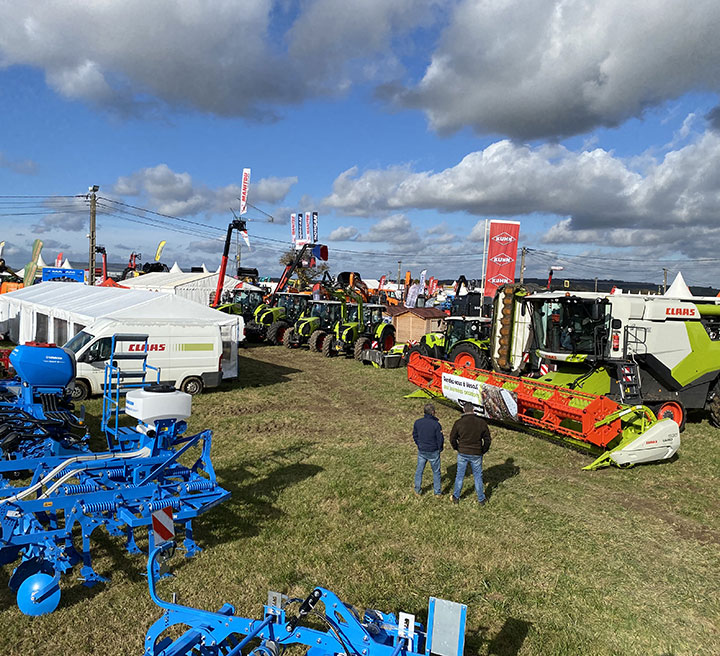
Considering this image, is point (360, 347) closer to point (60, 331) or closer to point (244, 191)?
point (60, 331)

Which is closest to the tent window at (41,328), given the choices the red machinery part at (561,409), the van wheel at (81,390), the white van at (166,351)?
the white van at (166,351)

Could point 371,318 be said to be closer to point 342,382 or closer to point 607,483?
point 342,382

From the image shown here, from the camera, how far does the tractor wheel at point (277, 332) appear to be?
23516 mm

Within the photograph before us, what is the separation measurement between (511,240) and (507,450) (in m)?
9.74

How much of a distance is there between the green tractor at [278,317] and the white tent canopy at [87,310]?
24.1 ft

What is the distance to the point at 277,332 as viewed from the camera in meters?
23.5

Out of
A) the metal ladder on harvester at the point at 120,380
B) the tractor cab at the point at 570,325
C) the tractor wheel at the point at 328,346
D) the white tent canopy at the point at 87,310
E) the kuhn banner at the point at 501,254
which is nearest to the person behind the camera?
the metal ladder on harvester at the point at 120,380

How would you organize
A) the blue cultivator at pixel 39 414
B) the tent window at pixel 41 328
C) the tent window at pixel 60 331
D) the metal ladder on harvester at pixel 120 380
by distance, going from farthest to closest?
the tent window at pixel 41 328 → the tent window at pixel 60 331 → the metal ladder on harvester at pixel 120 380 → the blue cultivator at pixel 39 414

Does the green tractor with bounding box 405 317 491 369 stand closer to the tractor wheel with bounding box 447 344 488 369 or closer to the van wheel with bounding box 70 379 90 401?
the tractor wheel with bounding box 447 344 488 369

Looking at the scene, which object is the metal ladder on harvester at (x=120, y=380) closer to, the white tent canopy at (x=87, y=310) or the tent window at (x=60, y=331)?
the white tent canopy at (x=87, y=310)

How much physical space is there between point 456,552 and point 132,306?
10163mm

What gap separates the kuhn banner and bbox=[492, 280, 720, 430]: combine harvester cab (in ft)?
18.0

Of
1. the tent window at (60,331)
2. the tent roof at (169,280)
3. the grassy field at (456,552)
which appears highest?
the tent roof at (169,280)

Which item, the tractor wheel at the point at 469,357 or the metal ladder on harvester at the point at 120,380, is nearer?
the metal ladder on harvester at the point at 120,380
